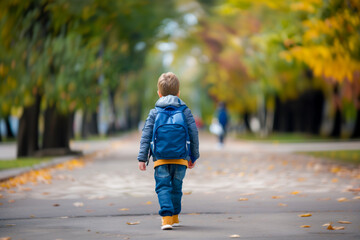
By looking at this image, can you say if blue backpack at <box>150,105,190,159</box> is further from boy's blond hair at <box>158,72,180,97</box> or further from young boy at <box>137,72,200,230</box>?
boy's blond hair at <box>158,72,180,97</box>

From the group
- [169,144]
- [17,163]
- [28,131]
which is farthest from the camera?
[28,131]

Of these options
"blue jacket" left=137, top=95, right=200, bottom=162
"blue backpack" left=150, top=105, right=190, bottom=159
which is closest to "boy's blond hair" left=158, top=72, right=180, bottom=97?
"blue jacket" left=137, top=95, right=200, bottom=162

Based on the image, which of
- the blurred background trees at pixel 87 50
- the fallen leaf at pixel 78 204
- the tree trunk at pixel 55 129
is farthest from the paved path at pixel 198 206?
the tree trunk at pixel 55 129

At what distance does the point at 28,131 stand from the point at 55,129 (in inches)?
73.3

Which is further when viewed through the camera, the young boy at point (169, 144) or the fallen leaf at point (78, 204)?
the fallen leaf at point (78, 204)

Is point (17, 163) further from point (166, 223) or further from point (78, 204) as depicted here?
point (166, 223)

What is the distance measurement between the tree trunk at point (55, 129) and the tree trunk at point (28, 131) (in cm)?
105

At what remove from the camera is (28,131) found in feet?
73.0

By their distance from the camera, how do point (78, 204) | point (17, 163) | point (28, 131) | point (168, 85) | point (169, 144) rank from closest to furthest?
1. point (169, 144)
2. point (168, 85)
3. point (78, 204)
4. point (17, 163)
5. point (28, 131)

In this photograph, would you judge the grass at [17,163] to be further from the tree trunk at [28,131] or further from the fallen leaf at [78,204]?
the fallen leaf at [78,204]

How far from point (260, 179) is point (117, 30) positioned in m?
19.4

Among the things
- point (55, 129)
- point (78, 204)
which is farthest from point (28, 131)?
point (78, 204)

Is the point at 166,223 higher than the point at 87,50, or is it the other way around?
the point at 87,50

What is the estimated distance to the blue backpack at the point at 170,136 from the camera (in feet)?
24.7
